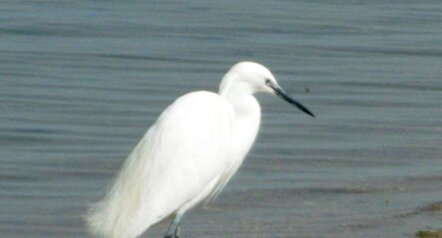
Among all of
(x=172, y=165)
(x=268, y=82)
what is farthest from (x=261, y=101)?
(x=172, y=165)

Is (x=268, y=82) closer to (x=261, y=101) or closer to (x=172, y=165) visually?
(x=172, y=165)

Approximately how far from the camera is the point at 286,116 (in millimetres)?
10523

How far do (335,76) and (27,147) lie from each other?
3.46 meters

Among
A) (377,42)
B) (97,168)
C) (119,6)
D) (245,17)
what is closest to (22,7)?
(119,6)

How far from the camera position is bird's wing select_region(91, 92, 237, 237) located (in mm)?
6750

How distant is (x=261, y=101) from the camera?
35.8 feet

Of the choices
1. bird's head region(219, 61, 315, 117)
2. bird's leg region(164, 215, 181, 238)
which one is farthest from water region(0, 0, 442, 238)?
bird's head region(219, 61, 315, 117)

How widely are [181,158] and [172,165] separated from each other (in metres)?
0.06

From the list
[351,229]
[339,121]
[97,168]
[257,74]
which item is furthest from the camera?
[339,121]

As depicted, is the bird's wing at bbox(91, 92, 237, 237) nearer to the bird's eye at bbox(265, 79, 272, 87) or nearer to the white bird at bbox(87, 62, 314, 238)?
the white bird at bbox(87, 62, 314, 238)

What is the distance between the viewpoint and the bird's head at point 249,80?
6.77 metres

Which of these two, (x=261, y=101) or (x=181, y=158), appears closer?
(x=181, y=158)

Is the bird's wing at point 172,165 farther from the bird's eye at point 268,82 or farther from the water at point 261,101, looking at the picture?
the water at point 261,101

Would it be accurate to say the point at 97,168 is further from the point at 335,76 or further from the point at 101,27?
the point at 101,27
